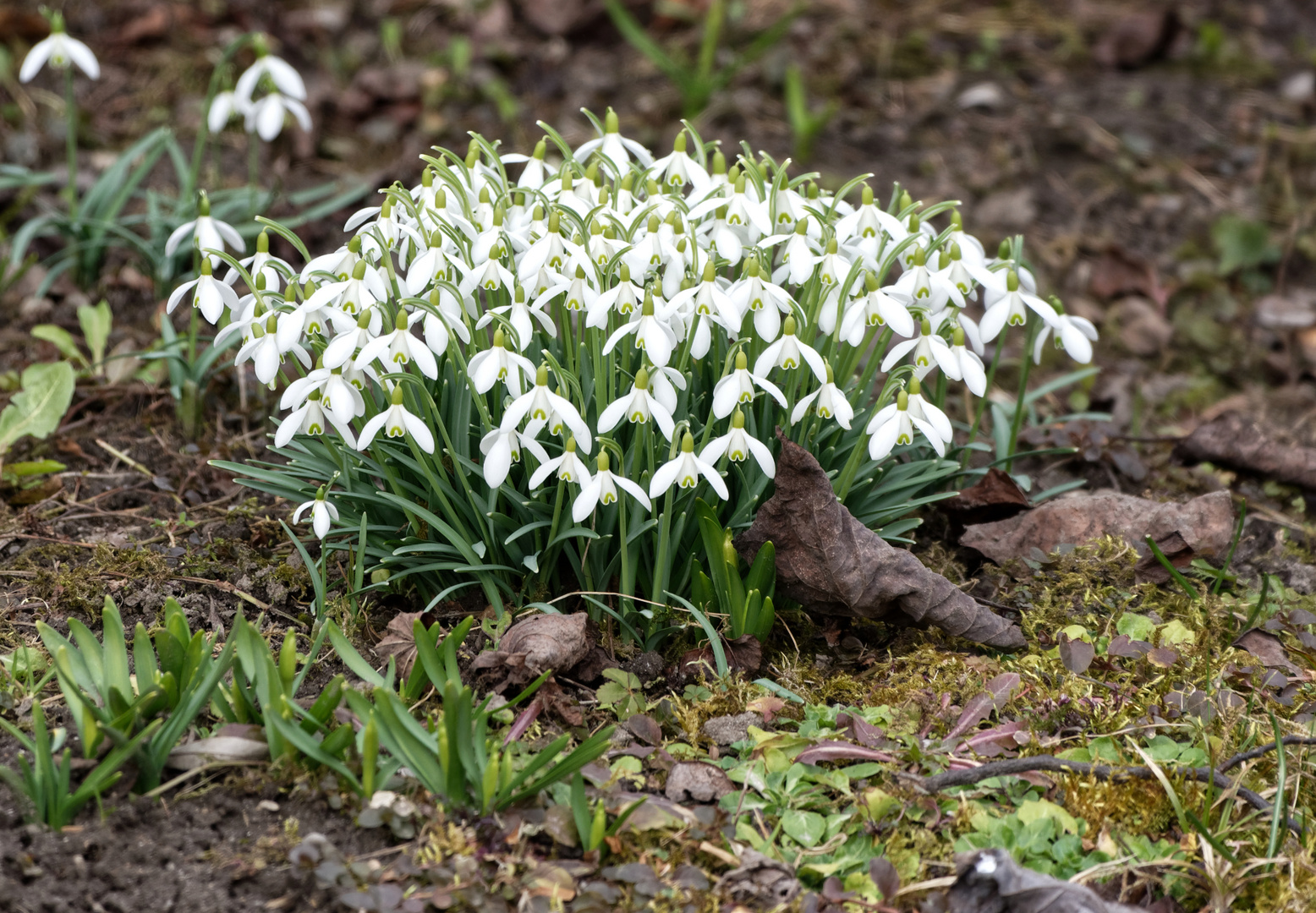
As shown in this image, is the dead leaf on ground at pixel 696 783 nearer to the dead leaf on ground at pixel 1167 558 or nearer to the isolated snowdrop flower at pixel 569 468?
the isolated snowdrop flower at pixel 569 468

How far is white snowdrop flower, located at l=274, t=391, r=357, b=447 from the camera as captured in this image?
78.5 inches

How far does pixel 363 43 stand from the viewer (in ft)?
15.4

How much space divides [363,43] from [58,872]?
3.80 meters

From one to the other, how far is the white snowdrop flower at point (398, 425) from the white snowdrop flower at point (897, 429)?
757 millimetres

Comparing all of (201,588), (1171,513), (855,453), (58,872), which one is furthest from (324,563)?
(1171,513)

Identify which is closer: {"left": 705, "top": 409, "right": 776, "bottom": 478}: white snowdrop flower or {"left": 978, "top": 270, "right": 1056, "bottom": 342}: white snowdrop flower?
{"left": 705, "top": 409, "right": 776, "bottom": 478}: white snowdrop flower

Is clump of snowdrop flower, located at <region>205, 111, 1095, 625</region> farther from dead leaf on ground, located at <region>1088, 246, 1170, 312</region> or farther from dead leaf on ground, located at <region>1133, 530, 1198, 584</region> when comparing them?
dead leaf on ground, located at <region>1088, 246, 1170, 312</region>

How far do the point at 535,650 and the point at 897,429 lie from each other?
0.74 metres

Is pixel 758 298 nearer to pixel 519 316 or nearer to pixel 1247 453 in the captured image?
pixel 519 316

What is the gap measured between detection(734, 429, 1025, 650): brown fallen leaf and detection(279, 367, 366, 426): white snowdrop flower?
0.76 meters

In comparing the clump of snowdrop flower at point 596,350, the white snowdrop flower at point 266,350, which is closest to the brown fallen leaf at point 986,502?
the clump of snowdrop flower at point 596,350

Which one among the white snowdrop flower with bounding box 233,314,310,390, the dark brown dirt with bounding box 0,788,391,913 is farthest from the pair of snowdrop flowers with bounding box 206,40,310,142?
the dark brown dirt with bounding box 0,788,391,913

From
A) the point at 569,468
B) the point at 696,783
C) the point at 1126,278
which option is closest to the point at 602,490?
the point at 569,468

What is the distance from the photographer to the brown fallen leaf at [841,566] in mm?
2176
